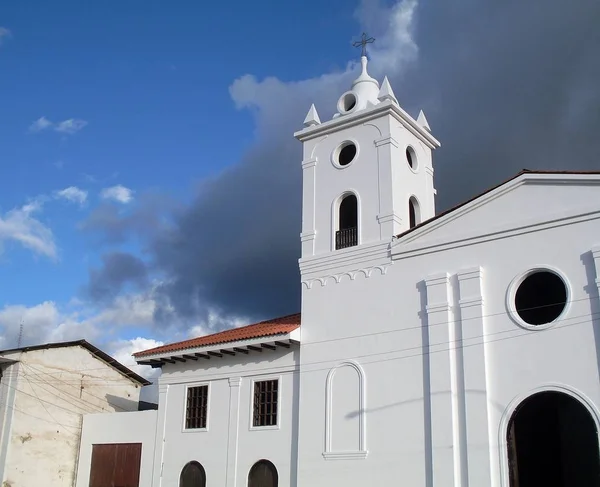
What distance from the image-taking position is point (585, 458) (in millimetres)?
20109

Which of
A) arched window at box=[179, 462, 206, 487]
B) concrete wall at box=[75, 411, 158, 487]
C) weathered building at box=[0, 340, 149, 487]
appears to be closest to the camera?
arched window at box=[179, 462, 206, 487]

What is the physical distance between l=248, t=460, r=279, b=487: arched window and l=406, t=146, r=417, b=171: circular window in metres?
10.2

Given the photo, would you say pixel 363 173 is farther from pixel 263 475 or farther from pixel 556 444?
pixel 556 444

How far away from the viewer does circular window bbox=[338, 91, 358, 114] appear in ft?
77.2

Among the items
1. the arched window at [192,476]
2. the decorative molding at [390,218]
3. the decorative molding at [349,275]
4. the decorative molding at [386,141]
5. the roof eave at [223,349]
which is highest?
the decorative molding at [386,141]

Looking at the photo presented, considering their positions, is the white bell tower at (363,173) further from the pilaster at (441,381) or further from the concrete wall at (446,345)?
the pilaster at (441,381)

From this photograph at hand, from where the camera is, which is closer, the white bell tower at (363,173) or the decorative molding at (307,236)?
the white bell tower at (363,173)

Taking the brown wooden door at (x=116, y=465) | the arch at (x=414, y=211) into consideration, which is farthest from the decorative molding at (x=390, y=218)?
the brown wooden door at (x=116, y=465)

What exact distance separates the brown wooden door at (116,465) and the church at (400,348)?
494mm

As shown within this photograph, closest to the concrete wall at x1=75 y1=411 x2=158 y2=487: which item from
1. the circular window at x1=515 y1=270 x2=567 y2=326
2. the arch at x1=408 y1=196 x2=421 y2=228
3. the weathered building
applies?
the weathered building

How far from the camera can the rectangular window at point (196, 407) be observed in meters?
23.0

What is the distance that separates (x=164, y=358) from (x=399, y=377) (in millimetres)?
8747

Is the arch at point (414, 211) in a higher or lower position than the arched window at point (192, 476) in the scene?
higher

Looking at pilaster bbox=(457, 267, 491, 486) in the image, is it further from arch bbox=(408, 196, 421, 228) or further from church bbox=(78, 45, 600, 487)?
arch bbox=(408, 196, 421, 228)
